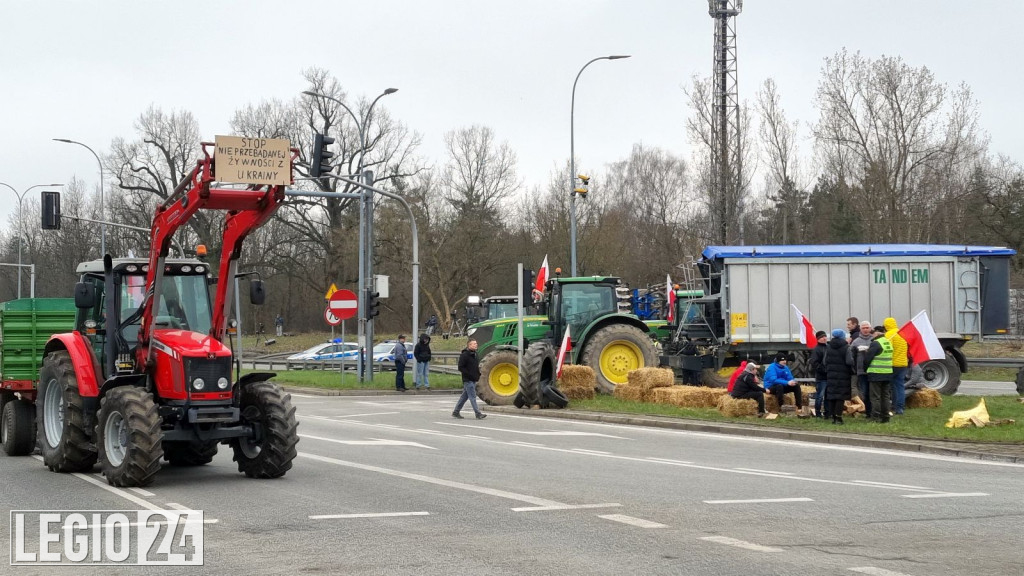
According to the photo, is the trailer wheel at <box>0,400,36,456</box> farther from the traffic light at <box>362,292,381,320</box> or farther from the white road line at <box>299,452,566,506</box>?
the traffic light at <box>362,292,381,320</box>

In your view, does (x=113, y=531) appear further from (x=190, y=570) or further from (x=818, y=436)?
(x=818, y=436)

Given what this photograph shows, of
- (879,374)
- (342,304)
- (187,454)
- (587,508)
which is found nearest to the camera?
(587,508)

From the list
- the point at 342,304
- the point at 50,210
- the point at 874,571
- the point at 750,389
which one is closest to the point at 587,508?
the point at 874,571

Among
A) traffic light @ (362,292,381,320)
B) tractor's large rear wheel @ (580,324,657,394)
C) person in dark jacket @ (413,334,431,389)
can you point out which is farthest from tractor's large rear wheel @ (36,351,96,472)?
person in dark jacket @ (413,334,431,389)

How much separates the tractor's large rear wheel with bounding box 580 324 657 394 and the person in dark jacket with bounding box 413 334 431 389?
8003 mm

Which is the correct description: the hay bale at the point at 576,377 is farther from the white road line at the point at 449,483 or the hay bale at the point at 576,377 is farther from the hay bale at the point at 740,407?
the white road line at the point at 449,483

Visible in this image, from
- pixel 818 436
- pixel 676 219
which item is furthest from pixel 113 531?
pixel 676 219

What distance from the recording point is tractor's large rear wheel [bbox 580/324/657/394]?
2567cm

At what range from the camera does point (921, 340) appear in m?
20.8

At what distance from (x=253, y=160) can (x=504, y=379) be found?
1527 centimetres

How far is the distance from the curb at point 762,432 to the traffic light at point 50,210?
1602 centimetres

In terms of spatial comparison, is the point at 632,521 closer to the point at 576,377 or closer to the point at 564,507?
the point at 564,507

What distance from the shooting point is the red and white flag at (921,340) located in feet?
67.6

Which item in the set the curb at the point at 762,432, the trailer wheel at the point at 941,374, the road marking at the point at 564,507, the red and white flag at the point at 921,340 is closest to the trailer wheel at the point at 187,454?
the road marking at the point at 564,507
